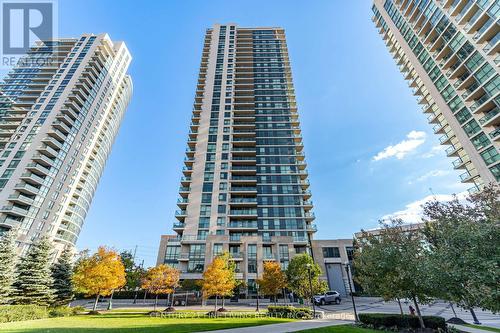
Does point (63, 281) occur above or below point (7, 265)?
below

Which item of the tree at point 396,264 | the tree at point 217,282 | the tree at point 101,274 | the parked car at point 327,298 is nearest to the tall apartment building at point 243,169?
the parked car at point 327,298

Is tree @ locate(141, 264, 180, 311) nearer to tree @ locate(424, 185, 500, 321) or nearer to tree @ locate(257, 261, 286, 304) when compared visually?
tree @ locate(257, 261, 286, 304)

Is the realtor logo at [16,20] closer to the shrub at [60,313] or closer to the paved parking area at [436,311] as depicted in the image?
the shrub at [60,313]

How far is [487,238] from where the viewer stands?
1084 centimetres

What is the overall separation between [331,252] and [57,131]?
7443 cm

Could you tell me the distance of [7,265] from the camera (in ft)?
83.5

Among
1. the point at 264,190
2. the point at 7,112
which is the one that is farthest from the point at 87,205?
the point at 264,190

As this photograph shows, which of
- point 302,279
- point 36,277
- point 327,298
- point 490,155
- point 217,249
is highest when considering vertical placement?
point 490,155

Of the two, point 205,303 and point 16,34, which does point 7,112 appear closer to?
point 16,34

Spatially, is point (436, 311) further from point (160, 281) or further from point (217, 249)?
point (160, 281)

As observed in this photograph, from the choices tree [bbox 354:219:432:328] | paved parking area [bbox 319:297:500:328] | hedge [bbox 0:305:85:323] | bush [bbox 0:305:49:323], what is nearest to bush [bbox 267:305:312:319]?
tree [bbox 354:219:432:328]

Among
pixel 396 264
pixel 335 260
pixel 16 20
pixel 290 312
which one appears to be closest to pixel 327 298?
pixel 290 312

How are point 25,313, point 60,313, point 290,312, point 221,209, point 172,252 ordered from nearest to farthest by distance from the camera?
point 25,313, point 290,312, point 60,313, point 172,252, point 221,209

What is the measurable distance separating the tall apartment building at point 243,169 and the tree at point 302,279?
11870mm
